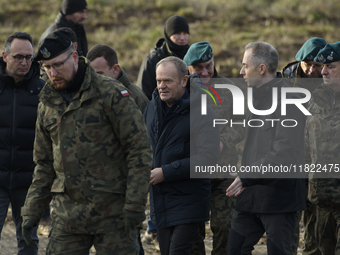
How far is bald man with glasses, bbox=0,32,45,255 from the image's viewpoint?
4910mm

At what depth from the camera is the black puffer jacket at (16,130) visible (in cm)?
490

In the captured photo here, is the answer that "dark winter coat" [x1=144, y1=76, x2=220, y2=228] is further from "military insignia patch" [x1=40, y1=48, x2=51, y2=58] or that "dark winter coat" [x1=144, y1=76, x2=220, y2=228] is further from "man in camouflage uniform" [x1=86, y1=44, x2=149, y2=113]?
"military insignia patch" [x1=40, y1=48, x2=51, y2=58]

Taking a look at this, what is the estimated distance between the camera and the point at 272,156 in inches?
152

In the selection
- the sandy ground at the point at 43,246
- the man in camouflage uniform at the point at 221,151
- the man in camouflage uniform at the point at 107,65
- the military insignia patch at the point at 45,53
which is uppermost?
the military insignia patch at the point at 45,53

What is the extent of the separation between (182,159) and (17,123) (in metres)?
1.82

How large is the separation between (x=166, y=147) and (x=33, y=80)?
69.0 inches

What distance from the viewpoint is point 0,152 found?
195 inches

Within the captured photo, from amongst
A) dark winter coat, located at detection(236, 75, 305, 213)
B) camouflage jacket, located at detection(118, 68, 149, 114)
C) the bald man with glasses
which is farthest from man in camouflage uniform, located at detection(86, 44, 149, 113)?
dark winter coat, located at detection(236, 75, 305, 213)

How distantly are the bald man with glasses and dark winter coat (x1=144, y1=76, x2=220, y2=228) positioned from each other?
149cm

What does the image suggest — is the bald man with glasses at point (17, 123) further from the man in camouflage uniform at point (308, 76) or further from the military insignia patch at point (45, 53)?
the man in camouflage uniform at point (308, 76)

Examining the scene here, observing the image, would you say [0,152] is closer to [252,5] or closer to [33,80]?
[33,80]

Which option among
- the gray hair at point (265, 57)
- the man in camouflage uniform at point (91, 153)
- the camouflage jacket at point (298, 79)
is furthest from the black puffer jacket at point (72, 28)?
the man in camouflage uniform at point (91, 153)

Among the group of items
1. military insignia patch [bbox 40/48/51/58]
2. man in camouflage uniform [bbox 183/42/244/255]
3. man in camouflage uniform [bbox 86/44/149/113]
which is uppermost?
military insignia patch [bbox 40/48/51/58]

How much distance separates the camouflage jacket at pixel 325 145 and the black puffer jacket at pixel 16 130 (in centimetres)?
283
